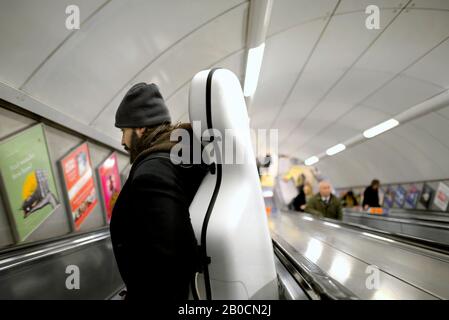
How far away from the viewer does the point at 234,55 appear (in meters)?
4.45

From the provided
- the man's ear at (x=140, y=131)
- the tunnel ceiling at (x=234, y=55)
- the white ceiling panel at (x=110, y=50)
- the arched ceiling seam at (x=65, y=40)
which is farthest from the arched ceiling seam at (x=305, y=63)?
the man's ear at (x=140, y=131)

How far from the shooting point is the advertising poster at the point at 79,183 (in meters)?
3.48

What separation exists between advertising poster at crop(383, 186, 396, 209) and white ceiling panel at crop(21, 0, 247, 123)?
8823 mm

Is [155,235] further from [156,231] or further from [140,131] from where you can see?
[140,131]

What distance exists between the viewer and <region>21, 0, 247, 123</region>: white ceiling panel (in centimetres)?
271

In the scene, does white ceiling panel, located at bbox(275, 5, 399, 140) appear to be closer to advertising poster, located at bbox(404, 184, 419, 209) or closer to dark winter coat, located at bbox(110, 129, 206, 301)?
advertising poster, located at bbox(404, 184, 419, 209)

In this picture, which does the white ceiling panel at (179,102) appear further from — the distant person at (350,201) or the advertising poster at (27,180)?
the distant person at (350,201)

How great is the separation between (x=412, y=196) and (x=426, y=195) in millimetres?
1140

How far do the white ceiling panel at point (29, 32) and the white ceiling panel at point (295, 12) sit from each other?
2.56m

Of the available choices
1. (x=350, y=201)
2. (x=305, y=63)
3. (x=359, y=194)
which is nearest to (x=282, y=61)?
(x=305, y=63)

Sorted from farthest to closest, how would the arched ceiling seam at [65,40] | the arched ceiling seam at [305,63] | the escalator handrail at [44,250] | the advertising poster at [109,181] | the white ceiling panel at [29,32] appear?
1. the advertising poster at [109,181]
2. the arched ceiling seam at [305,63]
3. the arched ceiling seam at [65,40]
4. the white ceiling panel at [29,32]
5. the escalator handrail at [44,250]

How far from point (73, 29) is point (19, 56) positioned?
0.59 meters

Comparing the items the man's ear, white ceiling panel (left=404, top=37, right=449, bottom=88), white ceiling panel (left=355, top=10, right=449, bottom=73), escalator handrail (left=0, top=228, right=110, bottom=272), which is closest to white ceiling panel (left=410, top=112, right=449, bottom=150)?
white ceiling panel (left=404, top=37, right=449, bottom=88)
